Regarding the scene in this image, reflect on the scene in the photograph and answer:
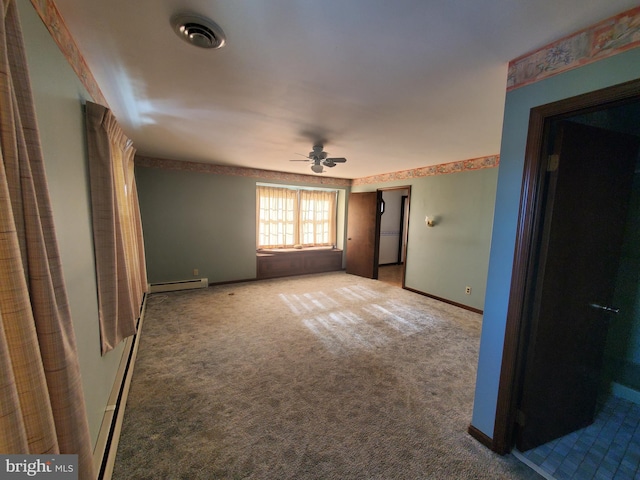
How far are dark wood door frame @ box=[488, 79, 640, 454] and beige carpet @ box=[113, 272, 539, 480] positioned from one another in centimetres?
31

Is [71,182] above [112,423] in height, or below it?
above

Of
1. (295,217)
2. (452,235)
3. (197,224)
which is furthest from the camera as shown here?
(295,217)

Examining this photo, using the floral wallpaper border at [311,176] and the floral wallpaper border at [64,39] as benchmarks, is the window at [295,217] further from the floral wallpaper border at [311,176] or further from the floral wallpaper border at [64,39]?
the floral wallpaper border at [64,39]

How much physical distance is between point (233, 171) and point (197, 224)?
3.94 feet

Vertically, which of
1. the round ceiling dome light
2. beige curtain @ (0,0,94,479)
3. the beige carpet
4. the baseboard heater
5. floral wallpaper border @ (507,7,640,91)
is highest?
the round ceiling dome light

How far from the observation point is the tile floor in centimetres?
146

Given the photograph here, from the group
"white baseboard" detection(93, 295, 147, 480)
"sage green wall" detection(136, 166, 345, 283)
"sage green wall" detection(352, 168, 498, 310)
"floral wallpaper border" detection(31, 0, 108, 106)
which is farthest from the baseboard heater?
"sage green wall" detection(352, 168, 498, 310)

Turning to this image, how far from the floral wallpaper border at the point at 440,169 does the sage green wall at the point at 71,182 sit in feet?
12.4

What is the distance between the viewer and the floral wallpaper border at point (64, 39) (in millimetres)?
1049

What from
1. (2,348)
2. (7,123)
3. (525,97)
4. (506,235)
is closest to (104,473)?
(2,348)

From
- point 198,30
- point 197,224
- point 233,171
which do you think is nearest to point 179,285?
point 197,224

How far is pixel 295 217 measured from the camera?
5.84 metres

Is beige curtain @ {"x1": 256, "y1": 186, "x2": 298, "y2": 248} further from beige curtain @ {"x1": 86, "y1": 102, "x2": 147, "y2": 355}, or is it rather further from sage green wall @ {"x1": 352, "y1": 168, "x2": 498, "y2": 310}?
beige curtain @ {"x1": 86, "y1": 102, "x2": 147, "y2": 355}

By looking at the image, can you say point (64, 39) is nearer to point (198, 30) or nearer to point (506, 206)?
point (198, 30)
